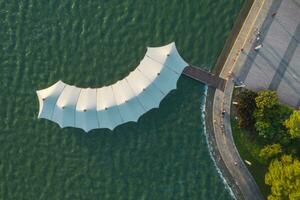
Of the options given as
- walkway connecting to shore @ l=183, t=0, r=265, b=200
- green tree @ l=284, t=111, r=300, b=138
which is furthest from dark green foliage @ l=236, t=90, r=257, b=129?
green tree @ l=284, t=111, r=300, b=138

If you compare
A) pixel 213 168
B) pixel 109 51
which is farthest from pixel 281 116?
pixel 109 51

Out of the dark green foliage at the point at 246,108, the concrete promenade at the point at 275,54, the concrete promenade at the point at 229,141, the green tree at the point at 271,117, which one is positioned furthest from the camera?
the concrete promenade at the point at 229,141

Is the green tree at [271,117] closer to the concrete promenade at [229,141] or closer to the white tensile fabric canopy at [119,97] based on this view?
the concrete promenade at [229,141]

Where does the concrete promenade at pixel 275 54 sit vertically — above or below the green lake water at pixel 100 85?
above

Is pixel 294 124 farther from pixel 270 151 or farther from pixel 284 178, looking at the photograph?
pixel 284 178

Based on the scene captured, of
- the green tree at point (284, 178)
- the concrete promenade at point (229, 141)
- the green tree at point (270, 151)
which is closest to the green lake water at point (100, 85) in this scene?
the concrete promenade at point (229, 141)

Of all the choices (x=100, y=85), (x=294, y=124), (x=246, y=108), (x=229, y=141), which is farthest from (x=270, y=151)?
(x=100, y=85)
